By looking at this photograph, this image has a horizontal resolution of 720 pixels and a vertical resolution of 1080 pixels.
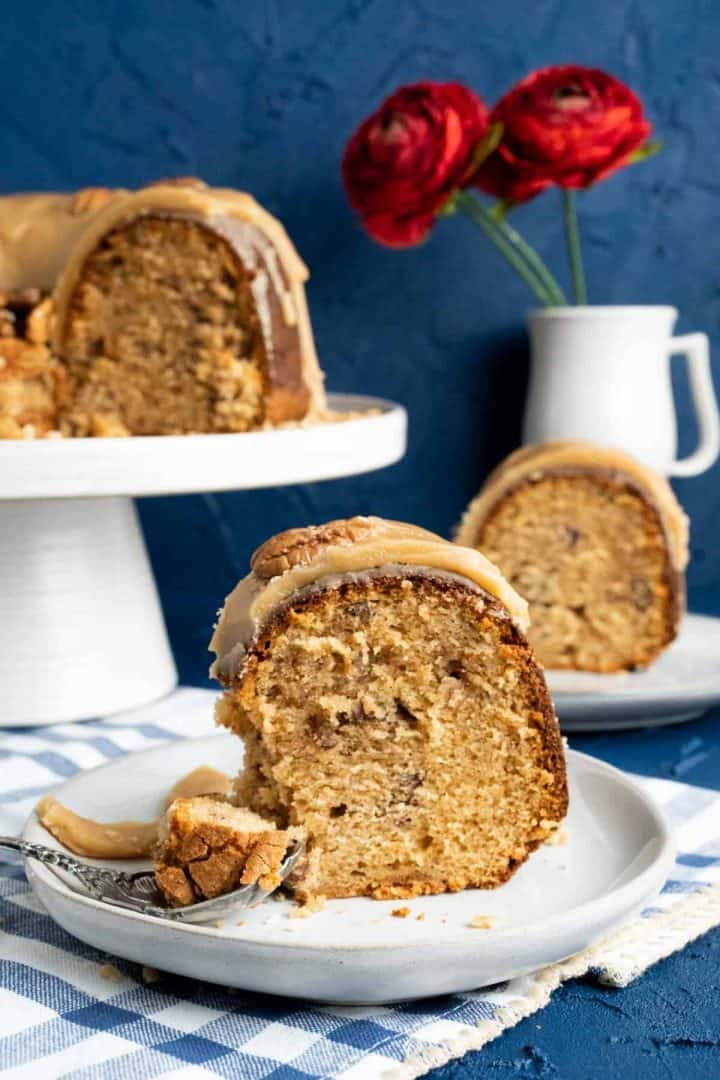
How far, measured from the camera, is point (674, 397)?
275 cm

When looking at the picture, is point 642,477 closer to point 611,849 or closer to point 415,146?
point 415,146

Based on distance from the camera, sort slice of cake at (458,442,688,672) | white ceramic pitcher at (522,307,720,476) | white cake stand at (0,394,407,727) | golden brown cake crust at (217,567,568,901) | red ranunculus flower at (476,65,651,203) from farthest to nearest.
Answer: white ceramic pitcher at (522,307,720,476) → red ranunculus flower at (476,65,651,203) → slice of cake at (458,442,688,672) → white cake stand at (0,394,407,727) → golden brown cake crust at (217,567,568,901)

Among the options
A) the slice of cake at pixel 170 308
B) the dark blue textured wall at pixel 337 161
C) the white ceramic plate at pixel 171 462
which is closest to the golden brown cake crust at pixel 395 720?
the white ceramic plate at pixel 171 462

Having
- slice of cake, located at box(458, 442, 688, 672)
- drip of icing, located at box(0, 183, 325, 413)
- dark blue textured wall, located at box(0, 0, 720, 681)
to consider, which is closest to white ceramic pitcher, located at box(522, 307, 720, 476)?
dark blue textured wall, located at box(0, 0, 720, 681)

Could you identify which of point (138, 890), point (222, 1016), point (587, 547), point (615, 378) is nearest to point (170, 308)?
point (587, 547)

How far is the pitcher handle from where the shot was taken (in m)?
2.51

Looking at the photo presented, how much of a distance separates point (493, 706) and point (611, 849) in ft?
0.58

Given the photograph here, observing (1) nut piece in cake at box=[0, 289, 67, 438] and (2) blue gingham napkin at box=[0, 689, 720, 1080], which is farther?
(1) nut piece in cake at box=[0, 289, 67, 438]

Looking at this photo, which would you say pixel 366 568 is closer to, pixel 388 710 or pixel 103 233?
pixel 388 710

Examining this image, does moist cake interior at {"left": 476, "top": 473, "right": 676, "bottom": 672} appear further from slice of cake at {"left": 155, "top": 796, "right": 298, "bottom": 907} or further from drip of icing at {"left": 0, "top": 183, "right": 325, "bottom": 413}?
slice of cake at {"left": 155, "top": 796, "right": 298, "bottom": 907}

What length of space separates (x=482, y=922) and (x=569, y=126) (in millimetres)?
1516

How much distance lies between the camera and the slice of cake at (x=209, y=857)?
114cm

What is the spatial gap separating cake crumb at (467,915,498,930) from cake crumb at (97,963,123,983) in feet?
0.95

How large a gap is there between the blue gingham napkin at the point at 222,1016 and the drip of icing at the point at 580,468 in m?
0.83
